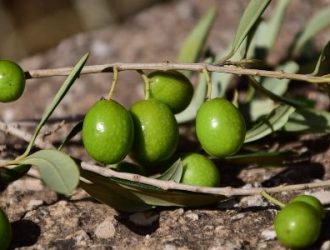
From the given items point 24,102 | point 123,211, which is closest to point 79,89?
point 24,102

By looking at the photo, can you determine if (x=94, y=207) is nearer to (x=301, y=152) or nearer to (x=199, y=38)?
(x=301, y=152)

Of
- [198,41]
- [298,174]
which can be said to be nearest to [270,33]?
[198,41]

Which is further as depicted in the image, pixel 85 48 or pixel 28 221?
pixel 85 48

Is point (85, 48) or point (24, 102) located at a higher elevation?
point (85, 48)

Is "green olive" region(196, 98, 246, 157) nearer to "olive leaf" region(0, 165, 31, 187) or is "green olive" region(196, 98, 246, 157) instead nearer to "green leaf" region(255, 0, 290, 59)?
"olive leaf" region(0, 165, 31, 187)

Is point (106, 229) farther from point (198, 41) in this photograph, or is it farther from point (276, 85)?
point (198, 41)

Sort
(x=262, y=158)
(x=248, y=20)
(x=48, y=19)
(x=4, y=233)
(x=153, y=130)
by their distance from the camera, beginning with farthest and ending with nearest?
(x=48, y=19), (x=262, y=158), (x=248, y=20), (x=153, y=130), (x=4, y=233)
